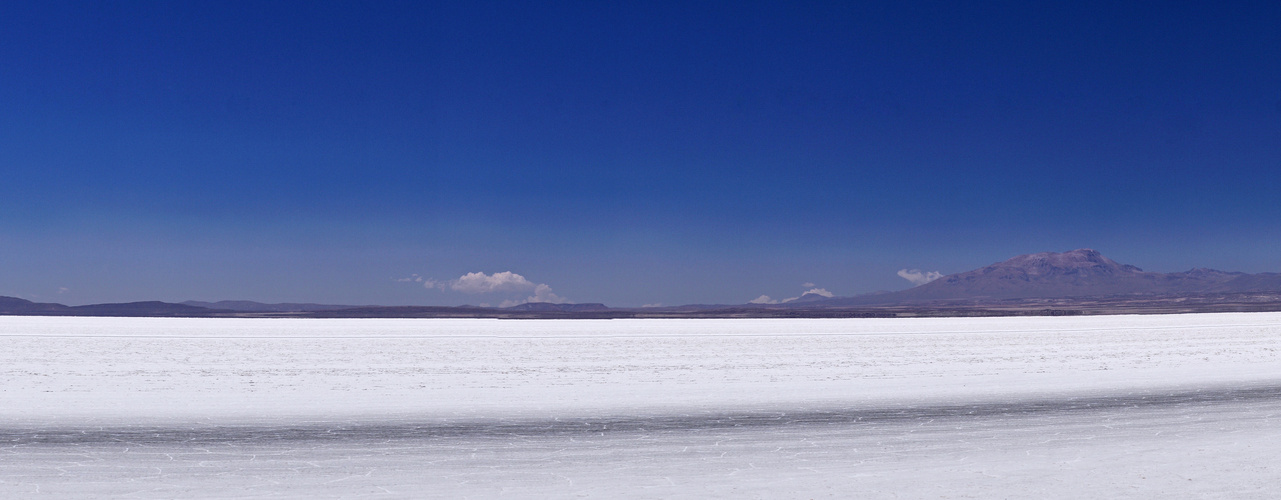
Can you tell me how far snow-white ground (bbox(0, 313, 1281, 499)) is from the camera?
7.49 meters

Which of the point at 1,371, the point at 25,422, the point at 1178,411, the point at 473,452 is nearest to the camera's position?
the point at 473,452

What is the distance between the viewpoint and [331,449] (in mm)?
9117

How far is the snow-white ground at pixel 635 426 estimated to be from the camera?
7488mm

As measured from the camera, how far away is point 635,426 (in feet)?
35.5

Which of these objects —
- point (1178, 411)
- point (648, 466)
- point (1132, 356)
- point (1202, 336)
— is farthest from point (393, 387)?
point (1202, 336)

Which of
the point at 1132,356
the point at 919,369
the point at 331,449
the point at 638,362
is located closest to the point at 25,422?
the point at 331,449

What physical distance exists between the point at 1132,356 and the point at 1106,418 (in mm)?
14651

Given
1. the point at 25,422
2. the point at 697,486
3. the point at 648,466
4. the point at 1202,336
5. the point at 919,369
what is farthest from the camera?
the point at 1202,336

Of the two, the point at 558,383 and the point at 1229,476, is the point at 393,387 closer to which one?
the point at 558,383

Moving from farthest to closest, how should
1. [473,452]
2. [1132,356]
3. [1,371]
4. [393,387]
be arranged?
[1132,356]
[1,371]
[393,387]
[473,452]

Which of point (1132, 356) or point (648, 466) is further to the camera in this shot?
point (1132, 356)

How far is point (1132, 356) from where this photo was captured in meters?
23.6

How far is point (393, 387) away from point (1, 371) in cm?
1005

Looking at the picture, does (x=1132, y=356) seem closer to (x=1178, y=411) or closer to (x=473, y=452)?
(x=1178, y=411)
